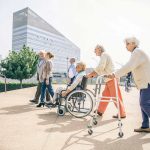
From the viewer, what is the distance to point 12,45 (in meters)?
196

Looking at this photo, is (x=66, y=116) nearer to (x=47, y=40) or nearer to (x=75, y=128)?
(x=75, y=128)

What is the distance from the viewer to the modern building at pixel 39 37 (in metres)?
181

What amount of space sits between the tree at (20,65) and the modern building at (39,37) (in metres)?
112

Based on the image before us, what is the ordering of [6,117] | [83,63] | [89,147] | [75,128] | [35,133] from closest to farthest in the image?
[89,147], [35,133], [75,128], [6,117], [83,63]

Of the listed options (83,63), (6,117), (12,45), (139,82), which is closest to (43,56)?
(83,63)

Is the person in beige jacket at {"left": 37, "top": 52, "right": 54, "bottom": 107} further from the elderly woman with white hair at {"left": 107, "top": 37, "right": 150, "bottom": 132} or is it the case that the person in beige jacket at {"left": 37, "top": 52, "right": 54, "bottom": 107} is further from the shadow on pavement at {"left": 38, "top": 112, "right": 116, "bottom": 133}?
the elderly woman with white hair at {"left": 107, "top": 37, "right": 150, "bottom": 132}

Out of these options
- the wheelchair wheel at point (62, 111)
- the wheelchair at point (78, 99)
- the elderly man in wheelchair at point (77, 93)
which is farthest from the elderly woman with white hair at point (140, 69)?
the wheelchair wheel at point (62, 111)

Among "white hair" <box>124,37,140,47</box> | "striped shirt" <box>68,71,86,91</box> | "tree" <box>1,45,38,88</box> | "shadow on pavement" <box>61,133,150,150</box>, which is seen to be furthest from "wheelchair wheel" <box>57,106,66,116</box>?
"tree" <box>1,45,38,88</box>

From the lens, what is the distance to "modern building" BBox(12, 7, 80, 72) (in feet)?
593

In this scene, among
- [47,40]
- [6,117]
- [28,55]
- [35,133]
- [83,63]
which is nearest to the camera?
[35,133]

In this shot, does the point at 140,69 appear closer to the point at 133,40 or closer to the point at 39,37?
the point at 133,40

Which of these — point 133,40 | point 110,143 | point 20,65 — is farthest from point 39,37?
point 110,143

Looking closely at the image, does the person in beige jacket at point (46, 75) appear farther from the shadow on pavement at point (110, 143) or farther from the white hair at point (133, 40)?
the shadow on pavement at point (110, 143)

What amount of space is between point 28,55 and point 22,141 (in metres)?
58.7
